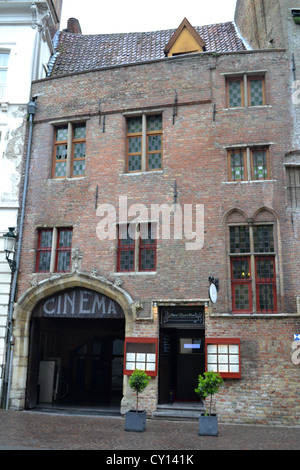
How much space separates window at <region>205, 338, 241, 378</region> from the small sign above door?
2.66 ft

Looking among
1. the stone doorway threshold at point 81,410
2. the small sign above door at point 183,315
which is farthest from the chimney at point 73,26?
the stone doorway threshold at point 81,410

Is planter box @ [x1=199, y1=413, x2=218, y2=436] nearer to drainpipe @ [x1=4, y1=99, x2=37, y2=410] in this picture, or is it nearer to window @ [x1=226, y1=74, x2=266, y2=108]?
drainpipe @ [x1=4, y1=99, x2=37, y2=410]

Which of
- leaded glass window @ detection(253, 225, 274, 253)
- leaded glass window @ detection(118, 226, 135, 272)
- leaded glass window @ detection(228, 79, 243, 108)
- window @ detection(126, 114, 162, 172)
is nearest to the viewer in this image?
leaded glass window @ detection(253, 225, 274, 253)

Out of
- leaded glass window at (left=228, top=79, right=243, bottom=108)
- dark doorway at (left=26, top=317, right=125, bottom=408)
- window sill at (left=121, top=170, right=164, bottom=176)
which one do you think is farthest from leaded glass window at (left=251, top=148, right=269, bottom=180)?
dark doorway at (left=26, top=317, right=125, bottom=408)

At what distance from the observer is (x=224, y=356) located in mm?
13422

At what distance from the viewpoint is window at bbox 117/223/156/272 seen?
14977 millimetres

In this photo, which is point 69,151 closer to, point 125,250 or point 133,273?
point 125,250

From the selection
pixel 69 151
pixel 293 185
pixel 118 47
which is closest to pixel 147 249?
pixel 69 151

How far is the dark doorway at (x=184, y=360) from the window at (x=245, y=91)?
783 centimetres

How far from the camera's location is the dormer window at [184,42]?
1702 cm

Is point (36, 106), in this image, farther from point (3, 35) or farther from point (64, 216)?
point (64, 216)

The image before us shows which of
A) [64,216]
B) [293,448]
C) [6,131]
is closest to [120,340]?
[64,216]

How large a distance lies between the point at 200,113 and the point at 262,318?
280 inches

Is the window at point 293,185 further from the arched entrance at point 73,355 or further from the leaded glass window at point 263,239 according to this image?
the arched entrance at point 73,355
